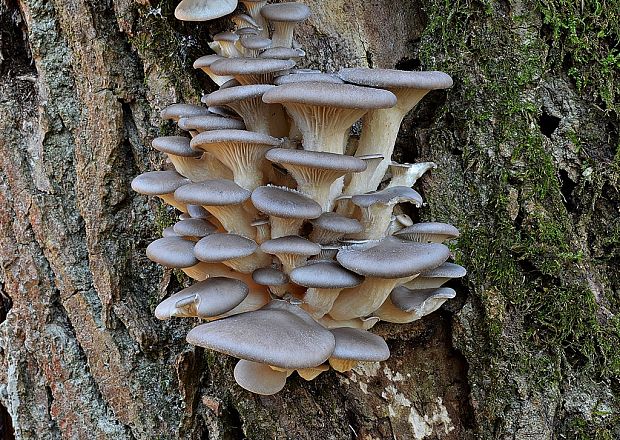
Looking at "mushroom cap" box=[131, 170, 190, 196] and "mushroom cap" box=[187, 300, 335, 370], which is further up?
"mushroom cap" box=[131, 170, 190, 196]

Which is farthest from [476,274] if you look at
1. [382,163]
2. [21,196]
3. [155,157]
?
[21,196]

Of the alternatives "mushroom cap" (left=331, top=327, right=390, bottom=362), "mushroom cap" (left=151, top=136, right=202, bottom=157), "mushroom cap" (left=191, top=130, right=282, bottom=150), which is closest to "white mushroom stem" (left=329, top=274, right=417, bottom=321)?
"mushroom cap" (left=331, top=327, right=390, bottom=362)

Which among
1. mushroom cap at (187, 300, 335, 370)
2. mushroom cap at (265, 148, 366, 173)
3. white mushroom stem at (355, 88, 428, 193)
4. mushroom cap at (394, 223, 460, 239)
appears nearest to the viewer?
mushroom cap at (187, 300, 335, 370)

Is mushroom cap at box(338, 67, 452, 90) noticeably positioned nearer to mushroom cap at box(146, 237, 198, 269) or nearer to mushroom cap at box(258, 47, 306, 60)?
mushroom cap at box(258, 47, 306, 60)

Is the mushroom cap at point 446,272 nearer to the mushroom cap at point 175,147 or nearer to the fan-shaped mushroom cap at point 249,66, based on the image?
the fan-shaped mushroom cap at point 249,66

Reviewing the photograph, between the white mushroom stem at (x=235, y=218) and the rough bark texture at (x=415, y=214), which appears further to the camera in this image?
the rough bark texture at (x=415, y=214)

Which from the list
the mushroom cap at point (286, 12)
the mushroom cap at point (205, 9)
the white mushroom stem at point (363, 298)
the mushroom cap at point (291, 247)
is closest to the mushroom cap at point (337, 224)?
the mushroom cap at point (291, 247)

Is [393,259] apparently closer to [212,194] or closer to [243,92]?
[212,194]
